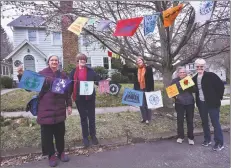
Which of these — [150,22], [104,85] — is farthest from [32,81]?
[150,22]

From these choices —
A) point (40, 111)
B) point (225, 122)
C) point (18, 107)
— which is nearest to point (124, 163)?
point (40, 111)

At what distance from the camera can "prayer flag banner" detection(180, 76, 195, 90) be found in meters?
4.62

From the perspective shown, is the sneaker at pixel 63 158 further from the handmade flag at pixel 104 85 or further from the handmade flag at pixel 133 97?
the handmade flag at pixel 133 97

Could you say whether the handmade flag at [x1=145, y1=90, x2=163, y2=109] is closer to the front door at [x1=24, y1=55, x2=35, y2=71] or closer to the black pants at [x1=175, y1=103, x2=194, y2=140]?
the black pants at [x1=175, y1=103, x2=194, y2=140]

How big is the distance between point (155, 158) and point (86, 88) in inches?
71.4

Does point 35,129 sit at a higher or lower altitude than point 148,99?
lower

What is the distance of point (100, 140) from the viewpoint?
193 inches

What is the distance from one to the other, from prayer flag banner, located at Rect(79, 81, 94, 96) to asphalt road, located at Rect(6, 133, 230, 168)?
118 cm

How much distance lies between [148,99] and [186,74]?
3.48ft

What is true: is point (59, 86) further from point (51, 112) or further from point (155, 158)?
point (155, 158)

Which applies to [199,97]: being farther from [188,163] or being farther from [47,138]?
[47,138]

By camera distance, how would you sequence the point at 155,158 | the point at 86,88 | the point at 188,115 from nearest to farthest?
the point at 155,158 < the point at 86,88 < the point at 188,115

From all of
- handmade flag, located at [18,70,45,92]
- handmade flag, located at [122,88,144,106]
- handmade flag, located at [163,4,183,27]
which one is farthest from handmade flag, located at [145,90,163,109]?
handmade flag, located at [18,70,45,92]

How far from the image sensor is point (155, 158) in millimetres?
4098
